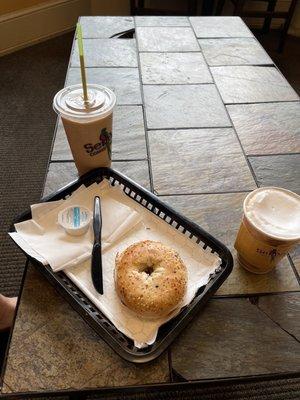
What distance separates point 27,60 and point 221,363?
2.89 metres

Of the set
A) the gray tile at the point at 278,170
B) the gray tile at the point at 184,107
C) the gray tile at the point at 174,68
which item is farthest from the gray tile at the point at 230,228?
the gray tile at the point at 174,68

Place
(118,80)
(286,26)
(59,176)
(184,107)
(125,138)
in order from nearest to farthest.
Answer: (59,176), (125,138), (184,107), (118,80), (286,26)

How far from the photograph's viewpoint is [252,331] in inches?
23.4

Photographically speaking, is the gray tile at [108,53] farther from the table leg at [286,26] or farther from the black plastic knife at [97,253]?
the table leg at [286,26]

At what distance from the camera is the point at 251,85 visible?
1.26 meters

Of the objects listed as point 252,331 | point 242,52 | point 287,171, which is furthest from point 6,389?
point 242,52

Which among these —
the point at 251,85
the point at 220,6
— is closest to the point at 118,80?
the point at 251,85

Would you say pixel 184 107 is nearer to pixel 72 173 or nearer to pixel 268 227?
pixel 72 173

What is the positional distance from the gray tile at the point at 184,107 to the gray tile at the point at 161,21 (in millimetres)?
609

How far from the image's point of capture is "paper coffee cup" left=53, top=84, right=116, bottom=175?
27.8 inches

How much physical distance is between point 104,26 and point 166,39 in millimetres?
322

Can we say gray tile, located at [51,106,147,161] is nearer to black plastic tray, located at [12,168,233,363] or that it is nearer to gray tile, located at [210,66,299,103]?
black plastic tray, located at [12,168,233,363]

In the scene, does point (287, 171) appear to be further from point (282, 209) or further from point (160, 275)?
point (160, 275)

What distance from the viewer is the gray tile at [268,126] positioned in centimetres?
102
